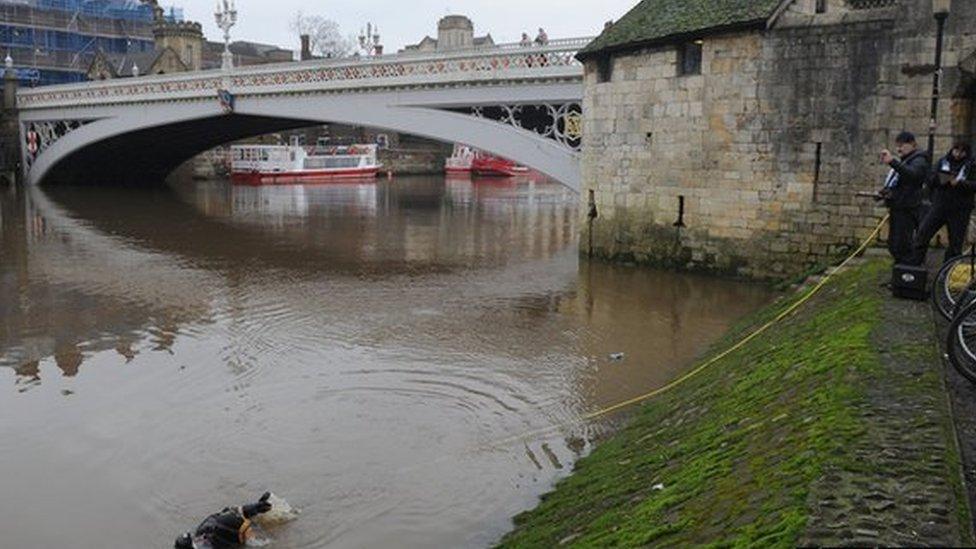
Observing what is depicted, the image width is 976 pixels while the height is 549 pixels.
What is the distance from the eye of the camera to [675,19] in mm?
15625

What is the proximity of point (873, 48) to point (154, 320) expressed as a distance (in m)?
11.2

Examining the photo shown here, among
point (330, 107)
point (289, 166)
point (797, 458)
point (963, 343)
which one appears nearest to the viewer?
point (797, 458)

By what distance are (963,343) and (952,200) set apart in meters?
3.14

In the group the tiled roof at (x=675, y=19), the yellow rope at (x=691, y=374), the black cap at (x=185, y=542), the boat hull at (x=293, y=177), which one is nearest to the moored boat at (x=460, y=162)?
the boat hull at (x=293, y=177)

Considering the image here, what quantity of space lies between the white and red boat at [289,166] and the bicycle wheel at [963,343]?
1850 inches

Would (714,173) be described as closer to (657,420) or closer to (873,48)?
(873,48)

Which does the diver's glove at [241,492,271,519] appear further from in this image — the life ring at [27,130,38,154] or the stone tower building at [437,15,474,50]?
the stone tower building at [437,15,474,50]

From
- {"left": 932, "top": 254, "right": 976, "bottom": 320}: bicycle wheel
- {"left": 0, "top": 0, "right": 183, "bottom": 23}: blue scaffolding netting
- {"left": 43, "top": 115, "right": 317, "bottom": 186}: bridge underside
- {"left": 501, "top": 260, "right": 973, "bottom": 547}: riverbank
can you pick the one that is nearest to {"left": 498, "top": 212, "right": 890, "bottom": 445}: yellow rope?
{"left": 501, "top": 260, "right": 973, "bottom": 547}: riverbank

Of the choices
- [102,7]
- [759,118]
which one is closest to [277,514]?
[759,118]

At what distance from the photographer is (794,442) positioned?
15.4ft

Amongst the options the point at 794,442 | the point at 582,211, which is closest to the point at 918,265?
the point at 794,442

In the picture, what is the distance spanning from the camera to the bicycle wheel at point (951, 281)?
7207 millimetres

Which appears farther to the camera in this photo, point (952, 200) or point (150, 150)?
point (150, 150)

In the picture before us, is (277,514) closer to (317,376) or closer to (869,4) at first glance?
(317,376)
